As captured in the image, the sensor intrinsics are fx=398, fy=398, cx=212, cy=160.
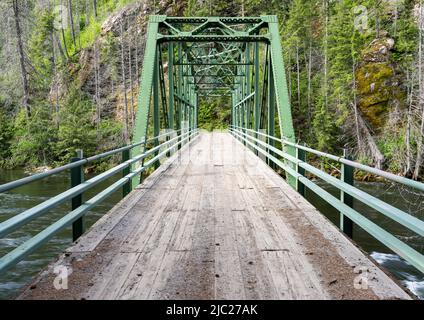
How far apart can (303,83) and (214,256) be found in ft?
127

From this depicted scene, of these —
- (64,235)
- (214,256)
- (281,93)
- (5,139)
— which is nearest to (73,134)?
(5,139)

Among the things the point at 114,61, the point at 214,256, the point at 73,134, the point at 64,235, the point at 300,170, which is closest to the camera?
the point at 214,256

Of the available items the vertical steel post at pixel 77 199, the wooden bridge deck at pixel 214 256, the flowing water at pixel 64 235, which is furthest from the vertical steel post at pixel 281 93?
the vertical steel post at pixel 77 199

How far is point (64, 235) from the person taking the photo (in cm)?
1311

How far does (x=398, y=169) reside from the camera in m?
22.5

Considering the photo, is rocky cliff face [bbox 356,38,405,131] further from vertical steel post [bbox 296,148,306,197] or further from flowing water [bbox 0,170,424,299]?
vertical steel post [bbox 296,148,306,197]

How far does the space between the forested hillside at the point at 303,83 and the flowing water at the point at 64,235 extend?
4790 millimetres

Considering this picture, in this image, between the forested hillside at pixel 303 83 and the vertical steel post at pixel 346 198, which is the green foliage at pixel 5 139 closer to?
the forested hillside at pixel 303 83

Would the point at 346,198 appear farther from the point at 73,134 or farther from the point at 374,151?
the point at 73,134

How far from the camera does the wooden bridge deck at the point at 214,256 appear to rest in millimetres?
2893

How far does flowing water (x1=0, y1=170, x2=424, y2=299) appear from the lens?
998 cm

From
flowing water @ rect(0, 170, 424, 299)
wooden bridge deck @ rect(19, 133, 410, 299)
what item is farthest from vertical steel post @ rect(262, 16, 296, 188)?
flowing water @ rect(0, 170, 424, 299)

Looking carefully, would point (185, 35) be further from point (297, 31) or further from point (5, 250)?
point (297, 31)
